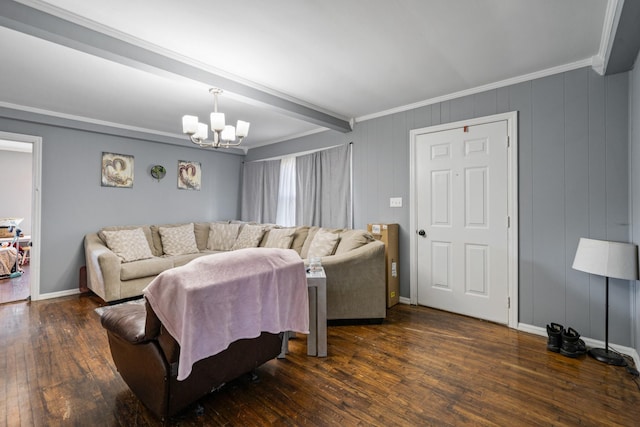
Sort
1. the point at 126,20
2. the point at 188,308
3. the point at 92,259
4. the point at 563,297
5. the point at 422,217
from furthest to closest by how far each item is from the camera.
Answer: the point at 92,259 → the point at 422,217 → the point at 563,297 → the point at 126,20 → the point at 188,308

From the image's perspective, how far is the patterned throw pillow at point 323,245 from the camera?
3.62 m

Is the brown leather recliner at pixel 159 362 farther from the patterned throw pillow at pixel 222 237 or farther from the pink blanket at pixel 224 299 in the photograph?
the patterned throw pillow at pixel 222 237

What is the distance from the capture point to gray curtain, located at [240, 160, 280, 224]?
542cm

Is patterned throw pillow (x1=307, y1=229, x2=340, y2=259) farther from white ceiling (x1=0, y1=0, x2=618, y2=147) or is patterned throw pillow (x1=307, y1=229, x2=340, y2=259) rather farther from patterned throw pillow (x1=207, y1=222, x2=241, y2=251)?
patterned throw pillow (x1=207, y1=222, x2=241, y2=251)

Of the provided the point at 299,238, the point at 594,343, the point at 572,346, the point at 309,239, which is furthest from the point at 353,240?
the point at 594,343

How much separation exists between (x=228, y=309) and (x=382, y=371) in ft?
4.18

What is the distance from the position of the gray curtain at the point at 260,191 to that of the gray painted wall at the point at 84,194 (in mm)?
948

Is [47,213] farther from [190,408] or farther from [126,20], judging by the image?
[190,408]

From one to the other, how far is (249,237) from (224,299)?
322cm

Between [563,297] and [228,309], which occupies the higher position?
[228,309]

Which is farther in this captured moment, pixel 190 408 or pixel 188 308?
pixel 190 408

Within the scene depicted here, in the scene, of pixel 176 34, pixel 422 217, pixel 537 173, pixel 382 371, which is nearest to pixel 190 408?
pixel 382 371

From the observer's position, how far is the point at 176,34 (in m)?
2.11

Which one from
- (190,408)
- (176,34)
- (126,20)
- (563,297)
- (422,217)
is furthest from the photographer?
(422,217)
